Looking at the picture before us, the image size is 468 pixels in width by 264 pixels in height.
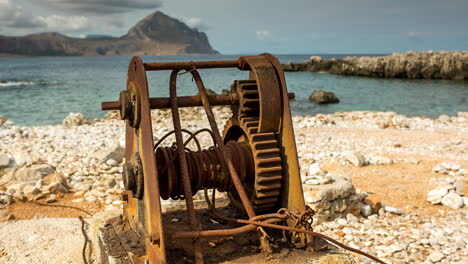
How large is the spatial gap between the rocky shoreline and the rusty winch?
1.13 metres

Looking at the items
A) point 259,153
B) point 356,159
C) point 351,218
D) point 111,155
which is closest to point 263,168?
point 259,153

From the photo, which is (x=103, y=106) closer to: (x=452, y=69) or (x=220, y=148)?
(x=220, y=148)

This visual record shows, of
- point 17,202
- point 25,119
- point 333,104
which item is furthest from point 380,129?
point 25,119

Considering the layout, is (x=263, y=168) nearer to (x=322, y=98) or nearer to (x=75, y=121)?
(x=75, y=121)

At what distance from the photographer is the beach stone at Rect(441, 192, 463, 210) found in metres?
6.60

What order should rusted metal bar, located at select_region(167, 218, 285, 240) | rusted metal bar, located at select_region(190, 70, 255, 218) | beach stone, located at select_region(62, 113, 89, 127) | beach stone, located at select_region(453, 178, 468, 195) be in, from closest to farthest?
rusted metal bar, located at select_region(167, 218, 285, 240) → rusted metal bar, located at select_region(190, 70, 255, 218) → beach stone, located at select_region(453, 178, 468, 195) → beach stone, located at select_region(62, 113, 89, 127)

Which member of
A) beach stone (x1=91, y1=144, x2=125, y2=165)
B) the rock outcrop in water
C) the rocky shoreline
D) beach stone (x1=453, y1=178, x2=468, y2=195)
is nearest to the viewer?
the rocky shoreline

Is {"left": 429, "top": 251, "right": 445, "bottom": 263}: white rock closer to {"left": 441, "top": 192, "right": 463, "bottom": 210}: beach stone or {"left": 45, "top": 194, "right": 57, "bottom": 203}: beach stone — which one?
{"left": 441, "top": 192, "right": 463, "bottom": 210}: beach stone

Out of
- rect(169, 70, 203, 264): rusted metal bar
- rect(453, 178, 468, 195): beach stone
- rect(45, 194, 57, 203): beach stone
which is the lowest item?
rect(45, 194, 57, 203): beach stone

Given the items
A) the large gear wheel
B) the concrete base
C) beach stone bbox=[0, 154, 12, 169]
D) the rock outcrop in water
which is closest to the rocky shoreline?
beach stone bbox=[0, 154, 12, 169]

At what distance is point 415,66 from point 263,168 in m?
52.5

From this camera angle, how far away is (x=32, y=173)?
752 cm

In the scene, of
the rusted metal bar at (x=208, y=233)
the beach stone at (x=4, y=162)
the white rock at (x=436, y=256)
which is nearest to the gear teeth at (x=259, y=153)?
the rusted metal bar at (x=208, y=233)

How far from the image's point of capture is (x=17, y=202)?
6.61 meters
